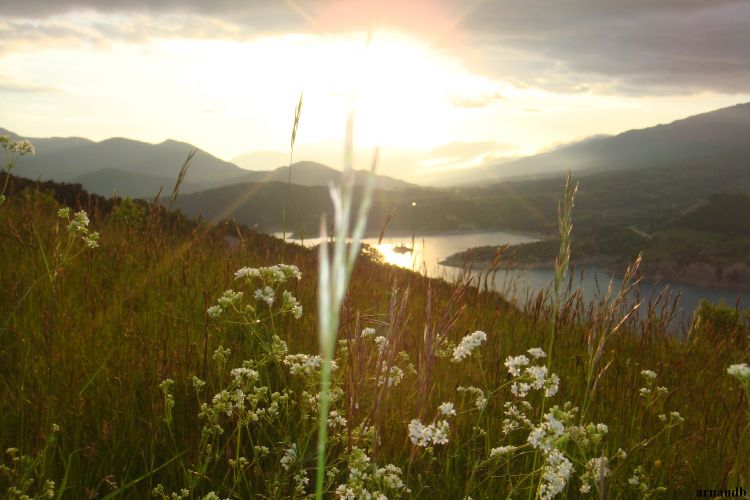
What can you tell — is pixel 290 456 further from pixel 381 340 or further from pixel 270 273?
pixel 270 273

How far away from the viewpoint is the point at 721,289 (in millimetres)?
120125

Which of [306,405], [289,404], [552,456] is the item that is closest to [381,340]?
[306,405]

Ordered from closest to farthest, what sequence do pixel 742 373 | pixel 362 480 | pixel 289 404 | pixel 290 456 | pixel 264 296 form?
pixel 742 373
pixel 362 480
pixel 290 456
pixel 264 296
pixel 289 404

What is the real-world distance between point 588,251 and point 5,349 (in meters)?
156

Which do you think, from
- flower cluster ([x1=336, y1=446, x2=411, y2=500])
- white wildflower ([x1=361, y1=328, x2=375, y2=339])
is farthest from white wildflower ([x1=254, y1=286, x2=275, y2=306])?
flower cluster ([x1=336, y1=446, x2=411, y2=500])

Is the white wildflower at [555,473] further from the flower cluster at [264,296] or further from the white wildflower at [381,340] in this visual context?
the flower cluster at [264,296]

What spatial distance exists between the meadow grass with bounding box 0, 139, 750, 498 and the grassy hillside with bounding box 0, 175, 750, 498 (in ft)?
0.05

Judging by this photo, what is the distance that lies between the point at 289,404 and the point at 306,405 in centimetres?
42

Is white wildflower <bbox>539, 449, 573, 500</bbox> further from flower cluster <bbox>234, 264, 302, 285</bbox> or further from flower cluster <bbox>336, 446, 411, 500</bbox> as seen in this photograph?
flower cluster <bbox>234, 264, 302, 285</bbox>

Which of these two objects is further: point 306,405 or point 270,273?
point 270,273

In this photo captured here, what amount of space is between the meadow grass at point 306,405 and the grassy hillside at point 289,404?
0.02 m

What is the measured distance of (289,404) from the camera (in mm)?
2650


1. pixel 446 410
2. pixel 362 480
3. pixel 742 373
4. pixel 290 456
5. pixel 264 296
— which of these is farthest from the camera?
pixel 264 296

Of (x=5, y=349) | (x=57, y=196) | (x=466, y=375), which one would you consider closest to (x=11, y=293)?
(x=5, y=349)
